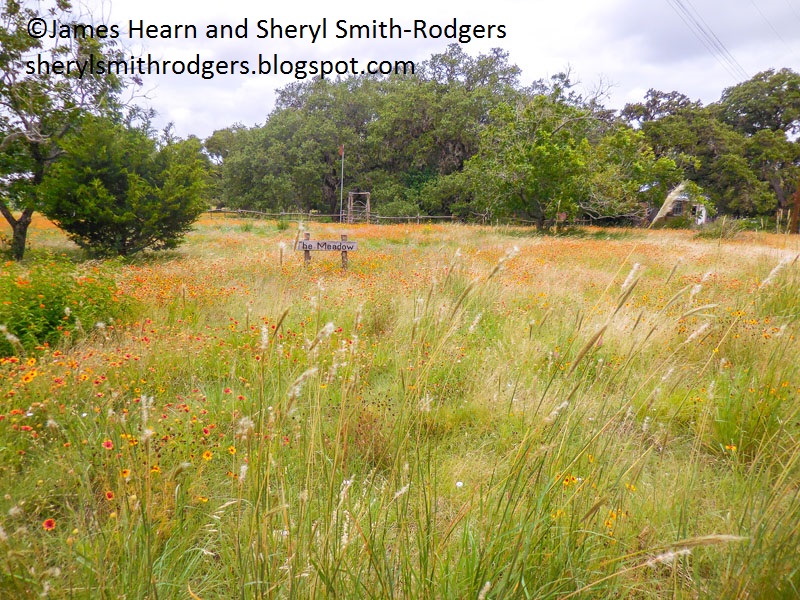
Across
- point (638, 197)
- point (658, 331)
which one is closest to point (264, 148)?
point (638, 197)

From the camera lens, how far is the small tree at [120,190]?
906cm

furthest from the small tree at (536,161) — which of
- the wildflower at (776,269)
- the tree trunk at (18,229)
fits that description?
the wildflower at (776,269)

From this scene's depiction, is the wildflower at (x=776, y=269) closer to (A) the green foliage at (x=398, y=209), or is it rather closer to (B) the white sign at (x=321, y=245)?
(B) the white sign at (x=321, y=245)

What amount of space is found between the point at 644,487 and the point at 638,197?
22.5 meters

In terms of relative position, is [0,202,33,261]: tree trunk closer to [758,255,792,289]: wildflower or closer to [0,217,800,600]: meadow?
[0,217,800,600]: meadow

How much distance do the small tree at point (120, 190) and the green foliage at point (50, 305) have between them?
227 inches

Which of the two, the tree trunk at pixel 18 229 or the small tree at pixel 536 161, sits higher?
the small tree at pixel 536 161

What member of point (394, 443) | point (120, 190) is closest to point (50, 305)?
point (394, 443)

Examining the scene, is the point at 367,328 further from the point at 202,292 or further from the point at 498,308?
the point at 202,292

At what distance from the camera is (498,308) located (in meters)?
5.12

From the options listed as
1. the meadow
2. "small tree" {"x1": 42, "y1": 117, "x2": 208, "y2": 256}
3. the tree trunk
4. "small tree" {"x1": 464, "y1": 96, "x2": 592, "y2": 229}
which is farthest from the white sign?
"small tree" {"x1": 464, "y1": 96, "x2": 592, "y2": 229}

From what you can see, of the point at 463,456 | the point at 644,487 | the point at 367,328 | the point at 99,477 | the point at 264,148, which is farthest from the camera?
the point at 264,148

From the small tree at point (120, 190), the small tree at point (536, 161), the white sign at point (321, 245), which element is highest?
the small tree at point (536, 161)

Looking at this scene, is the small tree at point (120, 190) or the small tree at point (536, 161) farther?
the small tree at point (536, 161)
